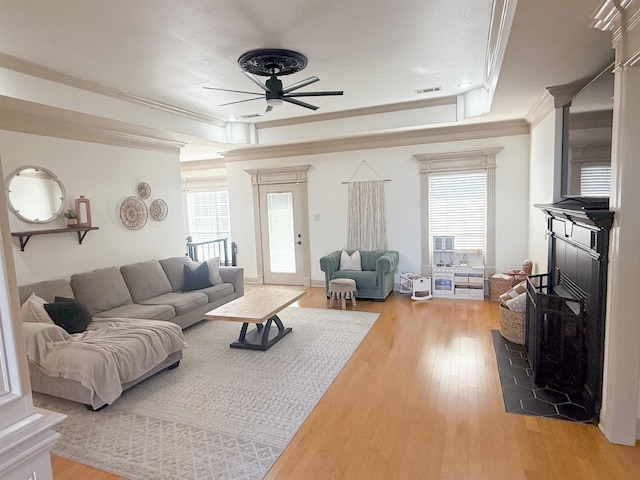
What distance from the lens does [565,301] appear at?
305 centimetres

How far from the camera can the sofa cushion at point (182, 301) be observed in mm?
4707

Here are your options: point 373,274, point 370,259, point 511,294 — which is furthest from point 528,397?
point 370,259

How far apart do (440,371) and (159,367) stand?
271cm

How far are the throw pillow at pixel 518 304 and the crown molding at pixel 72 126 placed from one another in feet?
16.2

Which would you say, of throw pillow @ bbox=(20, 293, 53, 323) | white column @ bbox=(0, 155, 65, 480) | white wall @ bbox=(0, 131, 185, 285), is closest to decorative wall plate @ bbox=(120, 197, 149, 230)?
white wall @ bbox=(0, 131, 185, 285)

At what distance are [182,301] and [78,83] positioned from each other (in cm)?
269

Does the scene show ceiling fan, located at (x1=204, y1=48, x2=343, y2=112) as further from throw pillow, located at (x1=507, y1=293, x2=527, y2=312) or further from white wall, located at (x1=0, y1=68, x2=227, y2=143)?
throw pillow, located at (x1=507, y1=293, x2=527, y2=312)

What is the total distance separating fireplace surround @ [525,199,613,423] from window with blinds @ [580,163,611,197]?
0.25ft

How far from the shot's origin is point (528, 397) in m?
3.04

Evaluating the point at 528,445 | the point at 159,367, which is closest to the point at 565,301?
the point at 528,445

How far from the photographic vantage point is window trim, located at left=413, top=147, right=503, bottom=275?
588 centimetres

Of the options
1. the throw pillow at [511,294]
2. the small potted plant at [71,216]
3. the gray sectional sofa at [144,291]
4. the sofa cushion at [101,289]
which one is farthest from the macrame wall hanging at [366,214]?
the small potted plant at [71,216]

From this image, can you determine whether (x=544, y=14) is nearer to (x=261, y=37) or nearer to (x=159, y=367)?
(x=261, y=37)

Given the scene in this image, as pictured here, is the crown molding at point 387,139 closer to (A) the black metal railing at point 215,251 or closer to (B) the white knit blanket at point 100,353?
(A) the black metal railing at point 215,251
